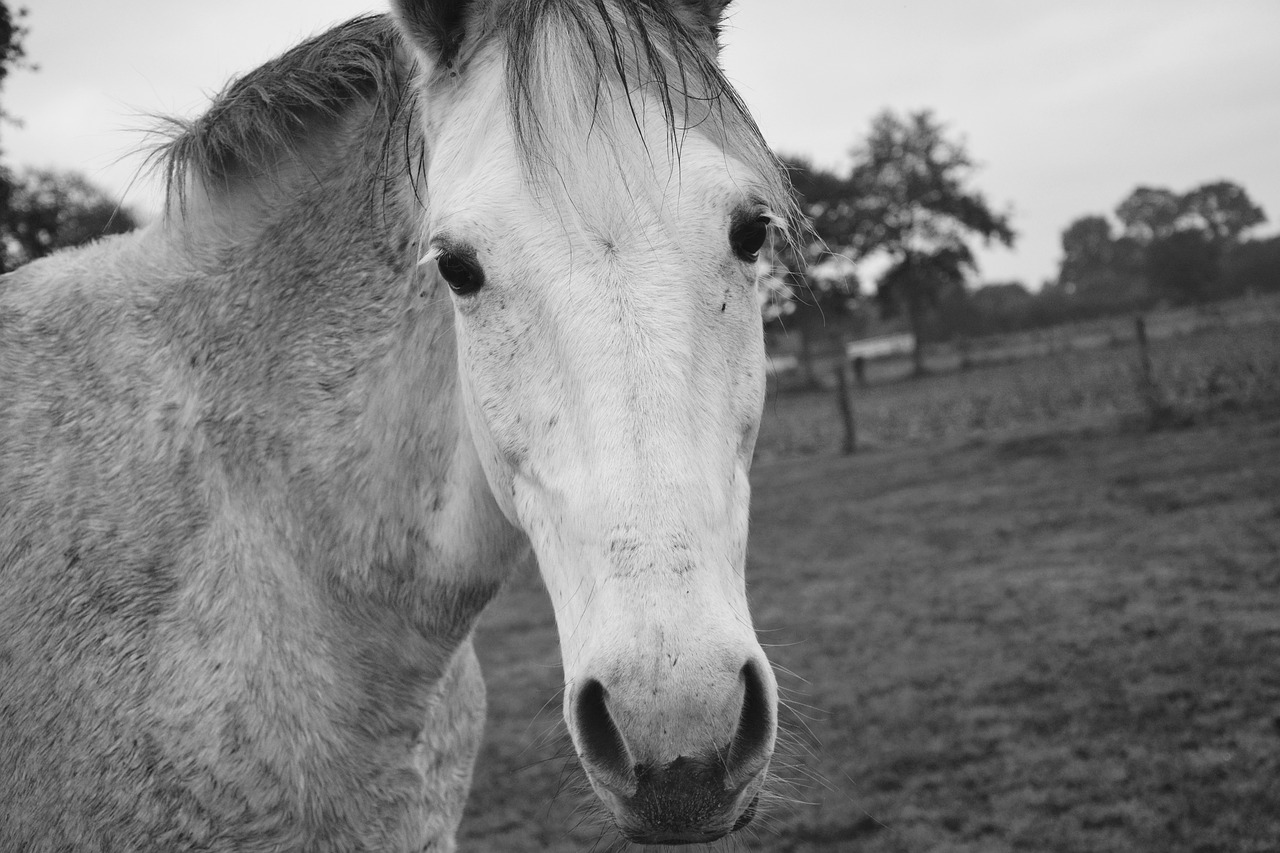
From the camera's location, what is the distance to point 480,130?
1670 mm

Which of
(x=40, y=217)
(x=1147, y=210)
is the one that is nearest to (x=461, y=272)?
(x=40, y=217)

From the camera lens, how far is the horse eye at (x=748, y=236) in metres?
1.60

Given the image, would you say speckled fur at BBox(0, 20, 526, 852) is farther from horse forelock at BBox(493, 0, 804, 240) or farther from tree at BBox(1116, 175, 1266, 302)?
tree at BBox(1116, 175, 1266, 302)

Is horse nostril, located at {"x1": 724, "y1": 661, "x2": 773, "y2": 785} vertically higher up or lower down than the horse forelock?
lower down

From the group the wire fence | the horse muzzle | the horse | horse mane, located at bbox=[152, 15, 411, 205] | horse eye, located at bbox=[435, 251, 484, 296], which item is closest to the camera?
the horse muzzle

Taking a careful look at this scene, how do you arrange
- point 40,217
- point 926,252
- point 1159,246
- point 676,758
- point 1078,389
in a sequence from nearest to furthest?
point 676,758 → point 40,217 → point 1078,389 → point 1159,246 → point 926,252

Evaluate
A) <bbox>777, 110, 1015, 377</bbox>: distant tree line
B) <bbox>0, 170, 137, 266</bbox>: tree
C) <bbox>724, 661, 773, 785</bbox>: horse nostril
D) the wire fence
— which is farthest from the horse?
<bbox>777, 110, 1015, 377</bbox>: distant tree line

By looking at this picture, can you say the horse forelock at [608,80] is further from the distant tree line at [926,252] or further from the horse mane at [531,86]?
the distant tree line at [926,252]

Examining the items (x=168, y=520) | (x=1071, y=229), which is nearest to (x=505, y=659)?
(x=168, y=520)

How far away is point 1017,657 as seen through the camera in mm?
5441

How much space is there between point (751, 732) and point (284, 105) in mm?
1828

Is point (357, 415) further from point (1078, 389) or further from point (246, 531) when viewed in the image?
point (1078, 389)

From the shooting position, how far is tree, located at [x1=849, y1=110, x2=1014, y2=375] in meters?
41.3

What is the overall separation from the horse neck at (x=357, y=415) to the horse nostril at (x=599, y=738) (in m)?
0.67
